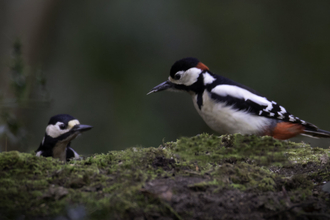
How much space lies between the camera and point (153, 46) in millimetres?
6312

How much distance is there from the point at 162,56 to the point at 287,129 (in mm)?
4208

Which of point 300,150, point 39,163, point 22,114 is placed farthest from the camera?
point 22,114

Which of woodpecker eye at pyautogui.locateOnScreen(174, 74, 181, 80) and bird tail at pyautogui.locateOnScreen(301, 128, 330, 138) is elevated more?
→ woodpecker eye at pyautogui.locateOnScreen(174, 74, 181, 80)

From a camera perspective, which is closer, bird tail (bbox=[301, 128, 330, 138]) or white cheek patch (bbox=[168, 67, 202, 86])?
bird tail (bbox=[301, 128, 330, 138])

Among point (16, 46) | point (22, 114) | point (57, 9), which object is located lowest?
point (22, 114)

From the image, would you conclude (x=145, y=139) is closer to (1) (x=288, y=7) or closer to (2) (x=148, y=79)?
(2) (x=148, y=79)

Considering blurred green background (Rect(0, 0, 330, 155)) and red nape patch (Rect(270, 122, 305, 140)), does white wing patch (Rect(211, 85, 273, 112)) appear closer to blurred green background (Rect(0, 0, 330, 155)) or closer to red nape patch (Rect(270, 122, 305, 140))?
red nape patch (Rect(270, 122, 305, 140))

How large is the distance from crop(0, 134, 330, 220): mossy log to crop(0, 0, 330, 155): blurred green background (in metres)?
3.96

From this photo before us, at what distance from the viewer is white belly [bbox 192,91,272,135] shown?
251 centimetres

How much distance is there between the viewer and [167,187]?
5.29 ft

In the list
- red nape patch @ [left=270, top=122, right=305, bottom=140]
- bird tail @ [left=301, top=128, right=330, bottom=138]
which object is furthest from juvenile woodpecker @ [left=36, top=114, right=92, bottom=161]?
bird tail @ [left=301, top=128, right=330, bottom=138]

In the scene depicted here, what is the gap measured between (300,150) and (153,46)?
438 cm

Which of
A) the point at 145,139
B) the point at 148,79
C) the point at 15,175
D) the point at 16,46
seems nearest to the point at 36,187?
the point at 15,175

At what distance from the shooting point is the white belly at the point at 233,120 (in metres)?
2.51
